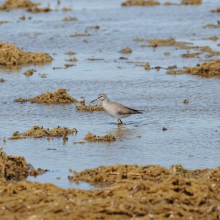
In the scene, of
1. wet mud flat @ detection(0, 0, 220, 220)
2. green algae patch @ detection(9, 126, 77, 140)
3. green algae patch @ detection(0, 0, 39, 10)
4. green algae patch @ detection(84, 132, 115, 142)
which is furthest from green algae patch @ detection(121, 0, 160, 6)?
green algae patch @ detection(84, 132, 115, 142)

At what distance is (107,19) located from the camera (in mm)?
33438

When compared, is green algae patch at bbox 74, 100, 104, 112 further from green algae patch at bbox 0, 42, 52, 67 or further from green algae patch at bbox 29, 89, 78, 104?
green algae patch at bbox 0, 42, 52, 67

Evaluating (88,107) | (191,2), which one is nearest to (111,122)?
(88,107)

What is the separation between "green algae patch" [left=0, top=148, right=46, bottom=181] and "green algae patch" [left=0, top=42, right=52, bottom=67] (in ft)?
39.2

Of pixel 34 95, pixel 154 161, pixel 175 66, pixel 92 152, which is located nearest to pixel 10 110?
pixel 34 95

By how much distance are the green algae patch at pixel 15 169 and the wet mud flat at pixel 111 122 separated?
0.02 meters

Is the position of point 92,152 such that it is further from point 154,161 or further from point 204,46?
point 204,46

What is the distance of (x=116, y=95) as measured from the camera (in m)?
17.0

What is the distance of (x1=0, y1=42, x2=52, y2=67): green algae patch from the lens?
870 inches

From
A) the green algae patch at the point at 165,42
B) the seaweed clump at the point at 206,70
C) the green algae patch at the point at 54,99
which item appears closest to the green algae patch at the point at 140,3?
the green algae patch at the point at 165,42

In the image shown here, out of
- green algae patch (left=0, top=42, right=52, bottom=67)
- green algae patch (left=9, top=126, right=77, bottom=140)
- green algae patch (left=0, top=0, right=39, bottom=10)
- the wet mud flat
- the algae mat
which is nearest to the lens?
the algae mat

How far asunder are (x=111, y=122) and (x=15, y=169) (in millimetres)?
4496

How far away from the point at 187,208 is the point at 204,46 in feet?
55.2

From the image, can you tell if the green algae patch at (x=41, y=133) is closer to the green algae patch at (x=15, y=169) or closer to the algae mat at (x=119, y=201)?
the green algae patch at (x=15, y=169)
